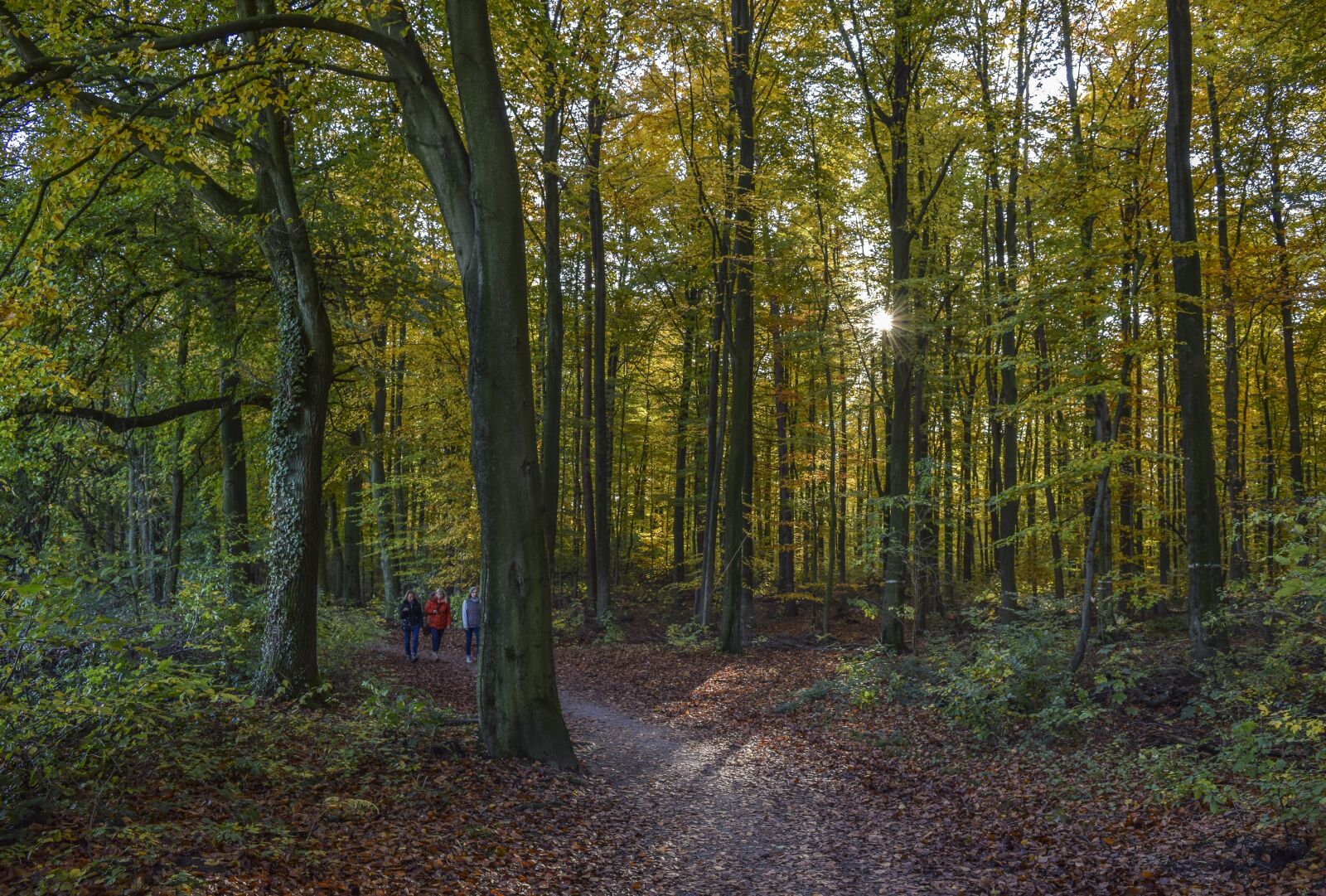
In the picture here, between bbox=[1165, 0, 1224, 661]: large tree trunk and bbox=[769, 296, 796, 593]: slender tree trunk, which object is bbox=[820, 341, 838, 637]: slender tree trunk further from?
bbox=[1165, 0, 1224, 661]: large tree trunk

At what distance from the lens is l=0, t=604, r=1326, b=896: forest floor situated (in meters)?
4.30

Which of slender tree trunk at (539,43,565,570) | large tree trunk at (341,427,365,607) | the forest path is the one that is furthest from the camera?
large tree trunk at (341,427,365,607)

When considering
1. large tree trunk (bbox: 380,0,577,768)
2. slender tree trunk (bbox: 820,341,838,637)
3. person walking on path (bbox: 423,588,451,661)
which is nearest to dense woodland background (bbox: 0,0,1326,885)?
large tree trunk (bbox: 380,0,577,768)

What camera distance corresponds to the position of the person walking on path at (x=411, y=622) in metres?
15.3

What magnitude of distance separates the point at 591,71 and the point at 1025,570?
20019mm

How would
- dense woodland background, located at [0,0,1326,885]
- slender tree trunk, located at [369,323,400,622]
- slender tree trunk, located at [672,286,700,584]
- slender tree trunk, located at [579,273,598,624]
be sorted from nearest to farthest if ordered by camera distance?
1. dense woodland background, located at [0,0,1326,885]
2. slender tree trunk, located at [579,273,598,624]
3. slender tree trunk, located at [369,323,400,622]
4. slender tree trunk, located at [672,286,700,584]

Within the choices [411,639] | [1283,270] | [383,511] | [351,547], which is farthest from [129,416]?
[1283,270]

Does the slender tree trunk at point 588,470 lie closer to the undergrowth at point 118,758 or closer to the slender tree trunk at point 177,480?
the slender tree trunk at point 177,480

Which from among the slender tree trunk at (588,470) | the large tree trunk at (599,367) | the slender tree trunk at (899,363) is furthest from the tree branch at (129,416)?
the slender tree trunk at (899,363)

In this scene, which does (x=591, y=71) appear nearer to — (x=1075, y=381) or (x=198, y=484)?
(x=1075, y=381)

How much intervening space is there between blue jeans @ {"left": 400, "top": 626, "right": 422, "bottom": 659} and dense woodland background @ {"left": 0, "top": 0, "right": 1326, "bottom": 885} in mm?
1464

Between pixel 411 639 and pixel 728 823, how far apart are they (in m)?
10.4

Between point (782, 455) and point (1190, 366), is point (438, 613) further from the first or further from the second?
point (1190, 366)

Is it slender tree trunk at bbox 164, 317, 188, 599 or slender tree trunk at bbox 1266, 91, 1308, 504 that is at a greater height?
slender tree trunk at bbox 1266, 91, 1308, 504
